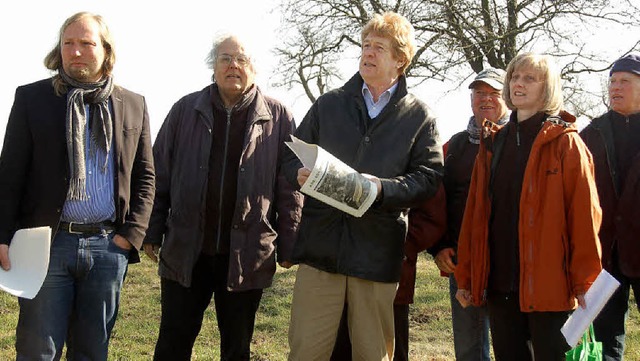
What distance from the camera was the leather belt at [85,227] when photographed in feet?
11.4

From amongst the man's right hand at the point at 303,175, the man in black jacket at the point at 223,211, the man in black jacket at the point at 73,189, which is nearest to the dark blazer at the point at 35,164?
the man in black jacket at the point at 73,189

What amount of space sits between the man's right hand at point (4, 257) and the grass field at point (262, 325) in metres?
2.24

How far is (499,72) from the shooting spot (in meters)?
4.55

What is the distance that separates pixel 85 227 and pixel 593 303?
236cm

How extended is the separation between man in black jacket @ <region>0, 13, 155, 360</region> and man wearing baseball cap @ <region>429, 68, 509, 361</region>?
5.72 feet

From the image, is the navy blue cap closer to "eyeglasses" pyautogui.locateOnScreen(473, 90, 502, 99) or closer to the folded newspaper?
"eyeglasses" pyautogui.locateOnScreen(473, 90, 502, 99)

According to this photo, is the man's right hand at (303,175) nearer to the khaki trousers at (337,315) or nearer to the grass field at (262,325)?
the khaki trousers at (337,315)

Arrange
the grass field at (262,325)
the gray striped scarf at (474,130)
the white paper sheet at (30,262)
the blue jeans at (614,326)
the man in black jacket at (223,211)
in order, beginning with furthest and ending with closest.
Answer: the grass field at (262,325), the blue jeans at (614,326), the gray striped scarf at (474,130), the man in black jacket at (223,211), the white paper sheet at (30,262)

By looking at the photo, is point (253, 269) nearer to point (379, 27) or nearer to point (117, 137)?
point (117, 137)

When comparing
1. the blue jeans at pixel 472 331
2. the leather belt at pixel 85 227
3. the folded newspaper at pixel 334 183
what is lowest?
the blue jeans at pixel 472 331

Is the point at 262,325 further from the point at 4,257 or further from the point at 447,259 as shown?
the point at 4,257

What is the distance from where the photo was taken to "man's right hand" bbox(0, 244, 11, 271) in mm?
3400

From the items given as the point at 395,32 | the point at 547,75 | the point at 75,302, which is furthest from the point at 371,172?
the point at 75,302

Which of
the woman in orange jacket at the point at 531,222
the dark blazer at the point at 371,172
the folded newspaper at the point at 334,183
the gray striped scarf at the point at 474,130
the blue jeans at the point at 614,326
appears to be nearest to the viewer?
the folded newspaper at the point at 334,183
